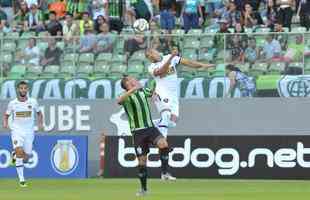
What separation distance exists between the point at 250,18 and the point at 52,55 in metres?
5.49

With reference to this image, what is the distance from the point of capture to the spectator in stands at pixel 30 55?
86.9 ft

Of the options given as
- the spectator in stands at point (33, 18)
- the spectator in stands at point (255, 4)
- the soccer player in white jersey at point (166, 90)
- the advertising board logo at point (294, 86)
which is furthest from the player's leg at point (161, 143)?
the spectator in stands at point (33, 18)

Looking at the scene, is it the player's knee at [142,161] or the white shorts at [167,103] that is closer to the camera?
the player's knee at [142,161]

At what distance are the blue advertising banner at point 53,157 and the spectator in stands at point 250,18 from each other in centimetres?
554

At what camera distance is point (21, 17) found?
30.7 metres

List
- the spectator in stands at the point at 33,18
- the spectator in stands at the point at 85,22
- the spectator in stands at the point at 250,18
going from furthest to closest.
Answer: the spectator in stands at the point at 33,18
the spectator in stands at the point at 85,22
the spectator in stands at the point at 250,18

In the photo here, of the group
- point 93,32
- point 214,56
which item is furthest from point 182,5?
point 214,56

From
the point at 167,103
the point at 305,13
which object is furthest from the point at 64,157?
the point at 305,13

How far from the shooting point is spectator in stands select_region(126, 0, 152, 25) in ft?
95.0

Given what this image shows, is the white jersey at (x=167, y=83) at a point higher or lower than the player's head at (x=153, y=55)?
lower

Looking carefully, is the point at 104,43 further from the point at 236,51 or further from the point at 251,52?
the point at 251,52

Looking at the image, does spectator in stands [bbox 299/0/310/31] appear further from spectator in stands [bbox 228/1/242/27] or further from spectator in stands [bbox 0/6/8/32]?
spectator in stands [bbox 0/6/8/32]

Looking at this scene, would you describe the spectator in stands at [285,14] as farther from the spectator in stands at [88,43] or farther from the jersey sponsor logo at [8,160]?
the jersey sponsor logo at [8,160]
